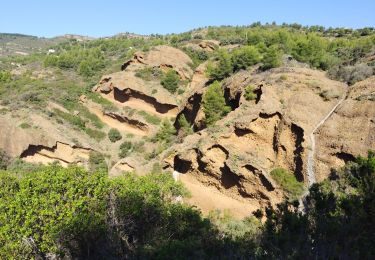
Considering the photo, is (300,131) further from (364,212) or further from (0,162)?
(0,162)

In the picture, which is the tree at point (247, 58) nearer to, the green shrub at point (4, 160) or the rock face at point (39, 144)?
the rock face at point (39, 144)

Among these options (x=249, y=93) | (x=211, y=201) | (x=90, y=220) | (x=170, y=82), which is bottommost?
(x=211, y=201)

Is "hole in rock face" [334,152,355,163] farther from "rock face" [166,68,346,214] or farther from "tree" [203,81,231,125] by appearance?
"tree" [203,81,231,125]

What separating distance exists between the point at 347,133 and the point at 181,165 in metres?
13.0

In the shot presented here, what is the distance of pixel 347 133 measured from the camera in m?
27.3

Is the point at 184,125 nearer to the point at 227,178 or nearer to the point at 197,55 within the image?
the point at 227,178

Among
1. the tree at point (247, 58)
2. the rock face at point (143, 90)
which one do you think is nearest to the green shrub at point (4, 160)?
the rock face at point (143, 90)

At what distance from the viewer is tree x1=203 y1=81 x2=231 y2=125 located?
38062mm

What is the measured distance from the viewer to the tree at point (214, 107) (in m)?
38.1

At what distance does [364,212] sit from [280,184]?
54.2 ft

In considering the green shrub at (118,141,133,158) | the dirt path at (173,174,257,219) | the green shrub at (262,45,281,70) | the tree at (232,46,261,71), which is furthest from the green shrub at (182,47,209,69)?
the dirt path at (173,174,257,219)

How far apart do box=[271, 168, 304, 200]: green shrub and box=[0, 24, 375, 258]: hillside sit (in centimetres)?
7

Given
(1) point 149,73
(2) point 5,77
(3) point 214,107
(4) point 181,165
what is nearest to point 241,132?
(4) point 181,165

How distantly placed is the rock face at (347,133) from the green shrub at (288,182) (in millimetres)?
1487
